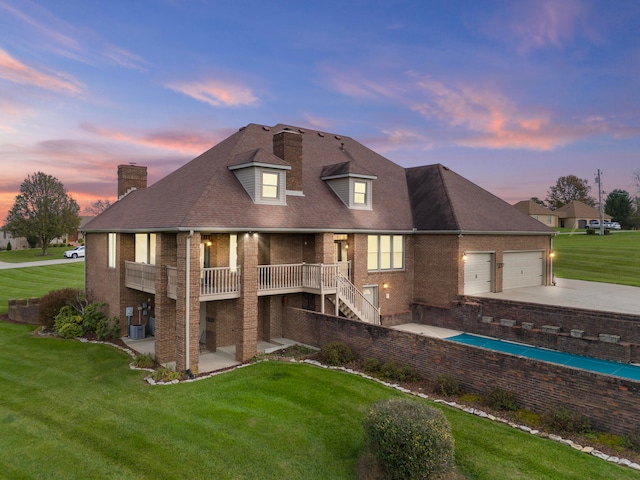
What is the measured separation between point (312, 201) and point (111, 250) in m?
11.2

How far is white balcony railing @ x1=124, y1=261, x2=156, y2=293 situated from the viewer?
54.4ft

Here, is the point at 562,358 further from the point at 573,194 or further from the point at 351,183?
the point at 573,194

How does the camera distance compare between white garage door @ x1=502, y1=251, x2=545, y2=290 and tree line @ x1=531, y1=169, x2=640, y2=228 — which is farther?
tree line @ x1=531, y1=169, x2=640, y2=228

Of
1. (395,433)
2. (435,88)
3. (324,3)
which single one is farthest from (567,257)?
(395,433)

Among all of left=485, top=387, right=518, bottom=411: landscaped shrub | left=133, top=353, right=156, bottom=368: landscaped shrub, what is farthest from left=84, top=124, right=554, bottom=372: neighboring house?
left=485, top=387, right=518, bottom=411: landscaped shrub

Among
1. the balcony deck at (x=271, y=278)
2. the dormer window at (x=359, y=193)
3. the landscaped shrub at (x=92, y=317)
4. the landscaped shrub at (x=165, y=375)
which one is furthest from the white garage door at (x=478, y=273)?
the landscaped shrub at (x=92, y=317)

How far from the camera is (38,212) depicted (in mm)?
54062

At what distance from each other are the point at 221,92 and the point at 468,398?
21033 mm

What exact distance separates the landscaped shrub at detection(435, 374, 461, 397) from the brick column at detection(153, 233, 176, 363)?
34.0 ft

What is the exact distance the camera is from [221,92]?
23234 millimetres

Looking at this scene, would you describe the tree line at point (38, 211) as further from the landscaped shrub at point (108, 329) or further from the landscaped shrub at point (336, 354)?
the landscaped shrub at point (336, 354)

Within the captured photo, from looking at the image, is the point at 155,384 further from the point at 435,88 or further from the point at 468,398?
the point at 435,88

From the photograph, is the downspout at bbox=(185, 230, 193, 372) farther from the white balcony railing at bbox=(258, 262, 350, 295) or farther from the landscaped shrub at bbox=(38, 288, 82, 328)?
the landscaped shrub at bbox=(38, 288, 82, 328)

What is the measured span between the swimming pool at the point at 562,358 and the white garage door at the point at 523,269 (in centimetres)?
672
